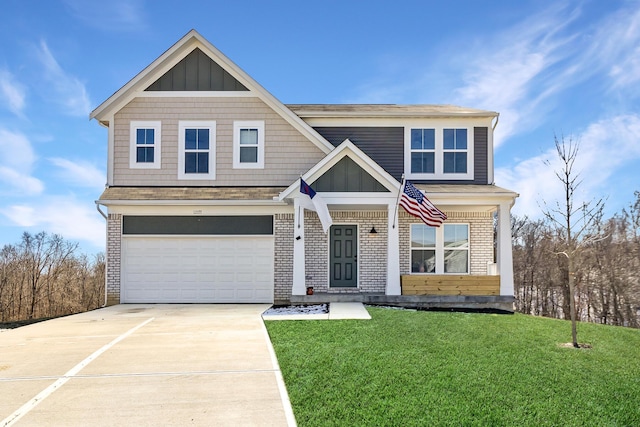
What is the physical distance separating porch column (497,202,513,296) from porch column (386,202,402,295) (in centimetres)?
289

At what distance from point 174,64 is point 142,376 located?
11502 mm

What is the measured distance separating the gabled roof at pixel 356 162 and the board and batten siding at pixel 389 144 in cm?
220

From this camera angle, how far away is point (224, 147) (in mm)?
15859

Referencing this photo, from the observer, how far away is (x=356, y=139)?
1656 cm

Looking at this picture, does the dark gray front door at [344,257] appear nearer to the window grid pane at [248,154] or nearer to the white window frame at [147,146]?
the window grid pane at [248,154]

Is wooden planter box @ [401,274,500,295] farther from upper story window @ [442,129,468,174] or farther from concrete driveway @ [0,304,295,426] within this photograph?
concrete driveway @ [0,304,295,426]

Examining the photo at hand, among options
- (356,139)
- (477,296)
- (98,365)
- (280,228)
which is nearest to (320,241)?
(280,228)

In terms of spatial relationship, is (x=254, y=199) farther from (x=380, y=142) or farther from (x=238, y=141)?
(x=380, y=142)

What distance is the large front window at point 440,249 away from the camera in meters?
15.6

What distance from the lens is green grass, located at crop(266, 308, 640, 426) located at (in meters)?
5.62

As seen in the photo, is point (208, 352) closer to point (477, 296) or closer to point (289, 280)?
point (289, 280)

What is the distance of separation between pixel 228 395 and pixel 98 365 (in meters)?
2.56

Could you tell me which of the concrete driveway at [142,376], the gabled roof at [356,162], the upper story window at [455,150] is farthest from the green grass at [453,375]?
the upper story window at [455,150]

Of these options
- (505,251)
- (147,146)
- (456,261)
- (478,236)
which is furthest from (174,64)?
(505,251)
